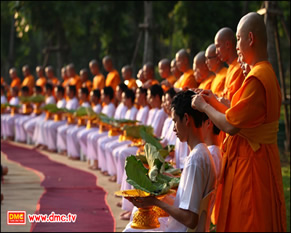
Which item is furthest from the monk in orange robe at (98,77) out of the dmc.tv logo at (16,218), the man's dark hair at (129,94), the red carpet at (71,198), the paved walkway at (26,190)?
the dmc.tv logo at (16,218)

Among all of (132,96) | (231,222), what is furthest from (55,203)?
(231,222)

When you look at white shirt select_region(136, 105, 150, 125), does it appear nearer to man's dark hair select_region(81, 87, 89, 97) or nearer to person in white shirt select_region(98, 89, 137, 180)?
person in white shirt select_region(98, 89, 137, 180)

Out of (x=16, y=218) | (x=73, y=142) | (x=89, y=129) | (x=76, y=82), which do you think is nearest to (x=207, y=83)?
(x=16, y=218)

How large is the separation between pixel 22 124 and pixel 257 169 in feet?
38.1

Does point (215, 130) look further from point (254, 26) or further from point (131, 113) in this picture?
point (131, 113)

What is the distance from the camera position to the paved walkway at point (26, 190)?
22.0ft

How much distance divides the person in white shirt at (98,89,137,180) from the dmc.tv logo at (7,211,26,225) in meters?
2.72

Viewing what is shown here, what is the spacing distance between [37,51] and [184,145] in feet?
102

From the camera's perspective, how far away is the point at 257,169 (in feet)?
11.3

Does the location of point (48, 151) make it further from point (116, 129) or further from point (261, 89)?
point (261, 89)

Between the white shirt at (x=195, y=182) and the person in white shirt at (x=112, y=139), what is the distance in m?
5.85

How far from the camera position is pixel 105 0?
61.6 ft

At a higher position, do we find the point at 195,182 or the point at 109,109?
the point at 109,109

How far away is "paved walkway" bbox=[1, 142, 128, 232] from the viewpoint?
264 inches
